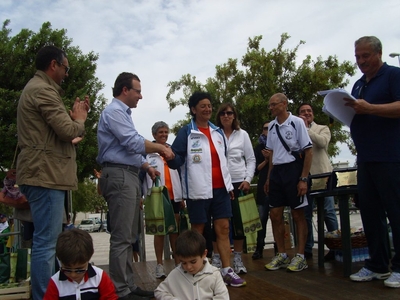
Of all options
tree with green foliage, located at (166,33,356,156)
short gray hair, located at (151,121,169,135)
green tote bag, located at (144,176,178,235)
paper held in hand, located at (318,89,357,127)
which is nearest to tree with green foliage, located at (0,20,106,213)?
tree with green foliage, located at (166,33,356,156)

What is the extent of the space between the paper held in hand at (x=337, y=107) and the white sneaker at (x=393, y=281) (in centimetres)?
143

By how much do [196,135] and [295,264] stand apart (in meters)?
1.83

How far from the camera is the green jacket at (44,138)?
348cm

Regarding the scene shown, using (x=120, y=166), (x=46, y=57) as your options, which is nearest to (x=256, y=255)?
(x=120, y=166)

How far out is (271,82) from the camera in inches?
853

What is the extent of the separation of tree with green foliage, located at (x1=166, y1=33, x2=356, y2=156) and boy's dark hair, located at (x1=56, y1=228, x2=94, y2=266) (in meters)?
18.2

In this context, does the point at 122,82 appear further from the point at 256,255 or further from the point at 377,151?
the point at 256,255

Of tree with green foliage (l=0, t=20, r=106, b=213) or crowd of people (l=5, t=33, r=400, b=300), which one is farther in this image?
tree with green foliage (l=0, t=20, r=106, b=213)

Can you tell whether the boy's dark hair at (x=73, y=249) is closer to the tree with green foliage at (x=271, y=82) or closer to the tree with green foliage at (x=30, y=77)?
the tree with green foliage at (x=30, y=77)

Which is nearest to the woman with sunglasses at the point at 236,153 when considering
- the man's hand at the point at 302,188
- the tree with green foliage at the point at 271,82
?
the man's hand at the point at 302,188

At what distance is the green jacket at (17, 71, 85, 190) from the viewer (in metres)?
3.48

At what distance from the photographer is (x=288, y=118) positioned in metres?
5.30

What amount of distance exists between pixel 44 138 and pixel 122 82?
107 centimetres

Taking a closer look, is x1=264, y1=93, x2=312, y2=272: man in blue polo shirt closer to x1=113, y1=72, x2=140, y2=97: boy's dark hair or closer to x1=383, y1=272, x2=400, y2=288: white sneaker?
x1=383, y1=272, x2=400, y2=288: white sneaker
